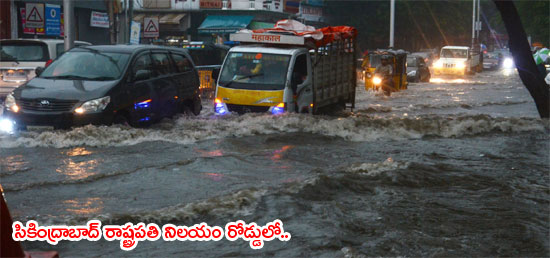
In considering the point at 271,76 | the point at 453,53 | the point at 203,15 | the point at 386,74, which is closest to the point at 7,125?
the point at 271,76

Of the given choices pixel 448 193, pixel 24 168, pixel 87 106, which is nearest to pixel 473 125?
pixel 448 193

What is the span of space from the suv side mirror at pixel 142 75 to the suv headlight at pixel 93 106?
922 mm

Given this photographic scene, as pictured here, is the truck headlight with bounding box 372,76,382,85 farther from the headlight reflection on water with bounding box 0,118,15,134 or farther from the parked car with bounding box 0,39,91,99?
the headlight reflection on water with bounding box 0,118,15,134

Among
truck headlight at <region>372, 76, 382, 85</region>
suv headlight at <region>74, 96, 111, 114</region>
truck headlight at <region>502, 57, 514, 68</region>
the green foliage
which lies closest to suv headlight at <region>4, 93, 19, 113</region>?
suv headlight at <region>74, 96, 111, 114</region>

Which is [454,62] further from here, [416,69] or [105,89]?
[105,89]

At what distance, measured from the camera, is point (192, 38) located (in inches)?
2037

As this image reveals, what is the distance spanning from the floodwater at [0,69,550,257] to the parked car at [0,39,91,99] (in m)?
5.02

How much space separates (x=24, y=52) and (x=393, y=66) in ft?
47.6

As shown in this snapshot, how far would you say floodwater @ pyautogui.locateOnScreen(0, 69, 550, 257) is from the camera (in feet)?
21.5

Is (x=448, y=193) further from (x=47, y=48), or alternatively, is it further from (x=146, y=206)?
(x=47, y=48)

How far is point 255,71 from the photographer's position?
13953mm

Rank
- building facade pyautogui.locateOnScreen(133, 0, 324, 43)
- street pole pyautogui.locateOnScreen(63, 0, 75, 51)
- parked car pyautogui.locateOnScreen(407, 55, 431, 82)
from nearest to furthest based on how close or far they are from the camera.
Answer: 1. street pole pyautogui.locateOnScreen(63, 0, 75, 51)
2. parked car pyautogui.locateOnScreen(407, 55, 431, 82)
3. building facade pyautogui.locateOnScreen(133, 0, 324, 43)

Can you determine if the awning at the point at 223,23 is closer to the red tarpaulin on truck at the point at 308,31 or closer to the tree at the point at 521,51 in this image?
the red tarpaulin on truck at the point at 308,31

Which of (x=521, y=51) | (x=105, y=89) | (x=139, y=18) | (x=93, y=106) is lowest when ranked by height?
(x=93, y=106)
